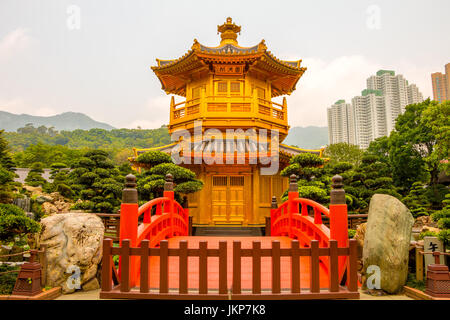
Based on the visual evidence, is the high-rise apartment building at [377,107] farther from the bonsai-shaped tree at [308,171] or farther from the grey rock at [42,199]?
Result: the grey rock at [42,199]

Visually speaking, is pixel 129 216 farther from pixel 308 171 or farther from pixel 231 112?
pixel 231 112

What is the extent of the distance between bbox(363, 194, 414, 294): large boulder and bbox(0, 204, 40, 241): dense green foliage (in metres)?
4.95

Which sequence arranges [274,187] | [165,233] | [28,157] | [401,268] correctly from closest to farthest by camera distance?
[401,268] < [165,233] < [274,187] < [28,157]

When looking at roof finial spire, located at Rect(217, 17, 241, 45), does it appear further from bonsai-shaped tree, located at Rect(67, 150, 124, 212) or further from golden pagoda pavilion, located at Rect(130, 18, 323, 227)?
bonsai-shaped tree, located at Rect(67, 150, 124, 212)

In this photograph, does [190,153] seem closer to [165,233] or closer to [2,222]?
[165,233]

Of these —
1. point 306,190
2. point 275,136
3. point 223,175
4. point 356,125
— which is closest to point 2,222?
point 306,190

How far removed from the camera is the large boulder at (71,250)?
4.31m

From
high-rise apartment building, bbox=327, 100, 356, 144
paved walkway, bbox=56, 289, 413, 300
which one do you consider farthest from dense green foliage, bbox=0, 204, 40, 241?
high-rise apartment building, bbox=327, 100, 356, 144

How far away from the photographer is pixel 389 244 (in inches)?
163

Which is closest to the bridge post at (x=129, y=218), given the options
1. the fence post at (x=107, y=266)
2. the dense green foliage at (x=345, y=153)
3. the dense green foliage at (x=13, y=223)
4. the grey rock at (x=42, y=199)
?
the fence post at (x=107, y=266)

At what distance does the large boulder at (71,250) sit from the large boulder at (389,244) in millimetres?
4030

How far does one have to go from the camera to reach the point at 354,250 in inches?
151

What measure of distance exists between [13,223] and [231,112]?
11376 mm
